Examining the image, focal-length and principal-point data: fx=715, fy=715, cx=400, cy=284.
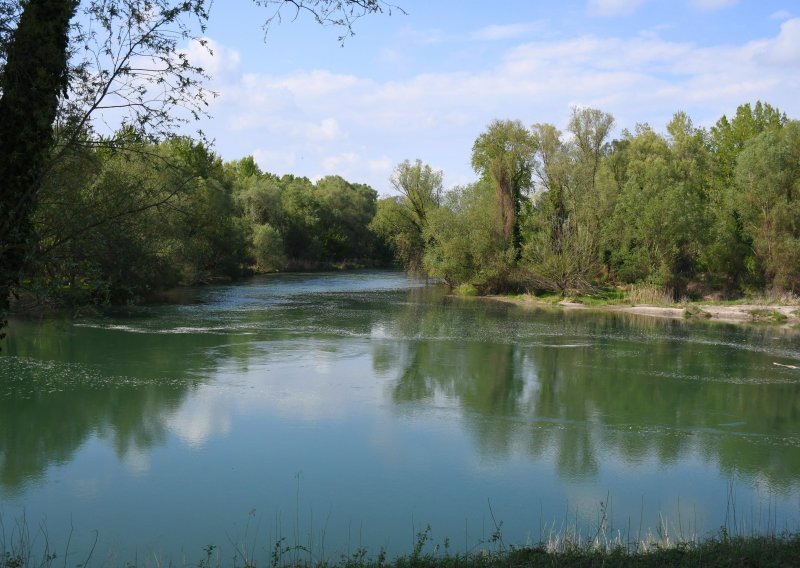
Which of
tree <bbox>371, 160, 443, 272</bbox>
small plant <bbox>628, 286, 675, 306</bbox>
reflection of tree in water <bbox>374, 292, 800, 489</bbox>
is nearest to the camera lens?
reflection of tree in water <bbox>374, 292, 800, 489</bbox>

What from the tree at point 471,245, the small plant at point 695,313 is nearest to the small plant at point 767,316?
the small plant at point 695,313

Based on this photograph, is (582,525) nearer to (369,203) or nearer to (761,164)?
(761,164)

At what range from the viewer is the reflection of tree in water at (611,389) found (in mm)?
11227

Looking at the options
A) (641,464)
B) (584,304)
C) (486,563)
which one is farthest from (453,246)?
(486,563)

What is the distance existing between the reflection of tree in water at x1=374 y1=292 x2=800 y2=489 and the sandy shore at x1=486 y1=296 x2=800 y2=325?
316 cm

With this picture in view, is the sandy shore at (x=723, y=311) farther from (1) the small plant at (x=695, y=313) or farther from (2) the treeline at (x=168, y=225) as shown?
(2) the treeline at (x=168, y=225)

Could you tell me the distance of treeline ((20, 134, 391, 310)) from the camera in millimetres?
5891

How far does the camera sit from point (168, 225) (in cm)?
Answer: 1146

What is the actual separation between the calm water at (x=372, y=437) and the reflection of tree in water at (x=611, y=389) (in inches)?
2.8

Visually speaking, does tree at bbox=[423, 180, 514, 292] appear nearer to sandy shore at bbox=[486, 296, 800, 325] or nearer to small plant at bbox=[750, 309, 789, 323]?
sandy shore at bbox=[486, 296, 800, 325]

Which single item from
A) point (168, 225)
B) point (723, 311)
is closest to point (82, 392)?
point (168, 225)

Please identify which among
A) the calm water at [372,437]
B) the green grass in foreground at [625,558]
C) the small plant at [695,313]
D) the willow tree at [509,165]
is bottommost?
the calm water at [372,437]

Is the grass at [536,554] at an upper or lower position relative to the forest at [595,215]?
lower

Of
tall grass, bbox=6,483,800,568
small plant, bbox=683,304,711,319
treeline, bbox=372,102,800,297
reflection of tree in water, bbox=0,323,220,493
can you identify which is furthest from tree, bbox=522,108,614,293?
tall grass, bbox=6,483,800,568
